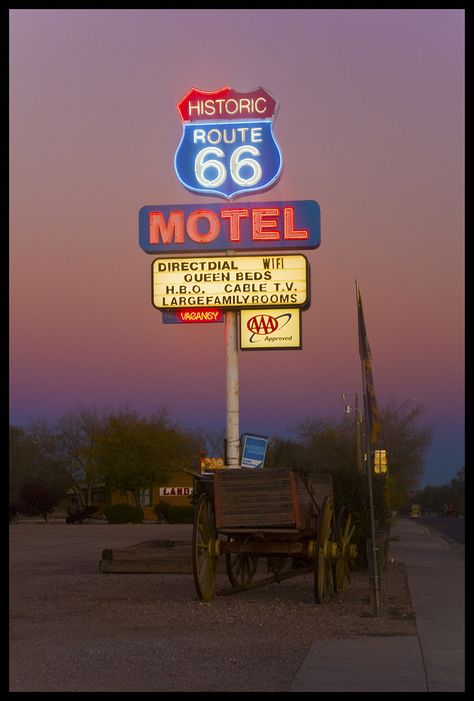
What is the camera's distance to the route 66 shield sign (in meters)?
20.1

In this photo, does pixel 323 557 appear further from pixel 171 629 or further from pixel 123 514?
pixel 123 514

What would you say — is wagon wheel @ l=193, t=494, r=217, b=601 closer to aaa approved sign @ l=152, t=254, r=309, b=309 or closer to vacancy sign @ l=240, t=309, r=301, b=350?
vacancy sign @ l=240, t=309, r=301, b=350

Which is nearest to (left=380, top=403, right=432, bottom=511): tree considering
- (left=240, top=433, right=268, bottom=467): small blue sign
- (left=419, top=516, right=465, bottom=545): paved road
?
(left=419, top=516, right=465, bottom=545): paved road

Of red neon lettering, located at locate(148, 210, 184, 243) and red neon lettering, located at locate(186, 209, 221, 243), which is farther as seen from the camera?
red neon lettering, located at locate(148, 210, 184, 243)

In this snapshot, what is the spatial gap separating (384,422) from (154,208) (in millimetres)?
34160

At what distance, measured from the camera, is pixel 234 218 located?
765 inches

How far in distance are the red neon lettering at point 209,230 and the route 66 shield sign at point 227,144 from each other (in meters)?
0.84

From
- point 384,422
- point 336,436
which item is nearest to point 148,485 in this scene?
point 336,436

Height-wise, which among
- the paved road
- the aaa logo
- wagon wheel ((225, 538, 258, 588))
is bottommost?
the paved road

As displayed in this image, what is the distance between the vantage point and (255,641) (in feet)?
36.4

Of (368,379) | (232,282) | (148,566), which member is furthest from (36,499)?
(368,379)

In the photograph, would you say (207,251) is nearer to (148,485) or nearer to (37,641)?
(37,641)

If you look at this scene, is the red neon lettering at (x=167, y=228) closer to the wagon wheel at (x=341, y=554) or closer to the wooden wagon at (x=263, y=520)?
the wooden wagon at (x=263, y=520)

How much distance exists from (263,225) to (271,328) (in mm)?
1921
